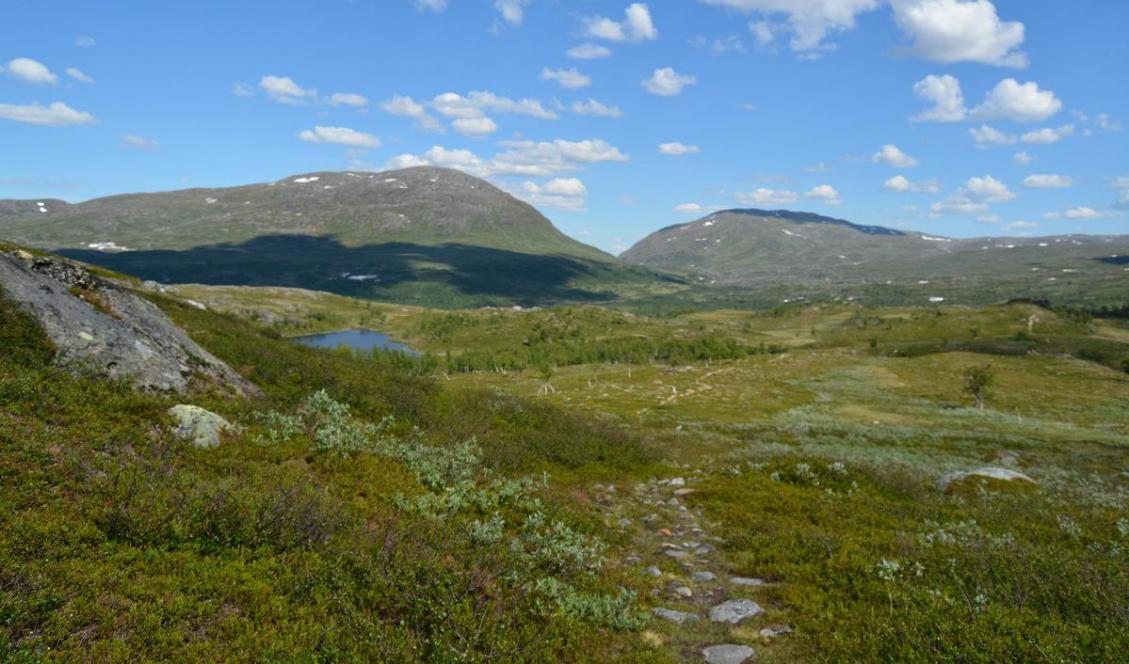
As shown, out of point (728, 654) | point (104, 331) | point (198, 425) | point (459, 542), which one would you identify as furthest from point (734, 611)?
point (104, 331)

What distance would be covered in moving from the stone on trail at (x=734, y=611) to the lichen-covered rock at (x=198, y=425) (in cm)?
1273

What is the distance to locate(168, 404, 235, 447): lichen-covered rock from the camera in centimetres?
1345

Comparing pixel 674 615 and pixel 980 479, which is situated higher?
pixel 674 615

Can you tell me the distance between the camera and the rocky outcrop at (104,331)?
15.5 metres

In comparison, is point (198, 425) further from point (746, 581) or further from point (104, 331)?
point (746, 581)

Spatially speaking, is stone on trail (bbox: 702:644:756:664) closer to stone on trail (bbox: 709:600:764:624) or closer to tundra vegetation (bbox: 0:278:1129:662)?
tundra vegetation (bbox: 0:278:1129:662)

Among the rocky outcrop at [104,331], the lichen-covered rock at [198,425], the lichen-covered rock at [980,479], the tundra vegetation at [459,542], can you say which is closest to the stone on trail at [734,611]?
the tundra vegetation at [459,542]

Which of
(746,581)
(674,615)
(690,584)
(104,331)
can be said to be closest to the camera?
(674,615)

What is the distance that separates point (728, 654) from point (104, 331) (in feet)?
64.7

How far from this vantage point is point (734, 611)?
11211 mm

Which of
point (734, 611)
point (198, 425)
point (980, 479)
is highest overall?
point (198, 425)

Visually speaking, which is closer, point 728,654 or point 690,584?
point 728,654

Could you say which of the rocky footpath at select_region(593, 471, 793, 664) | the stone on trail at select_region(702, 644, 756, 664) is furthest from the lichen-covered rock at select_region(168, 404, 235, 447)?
the stone on trail at select_region(702, 644, 756, 664)

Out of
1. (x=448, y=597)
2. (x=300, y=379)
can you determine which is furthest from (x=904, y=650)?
(x=300, y=379)
